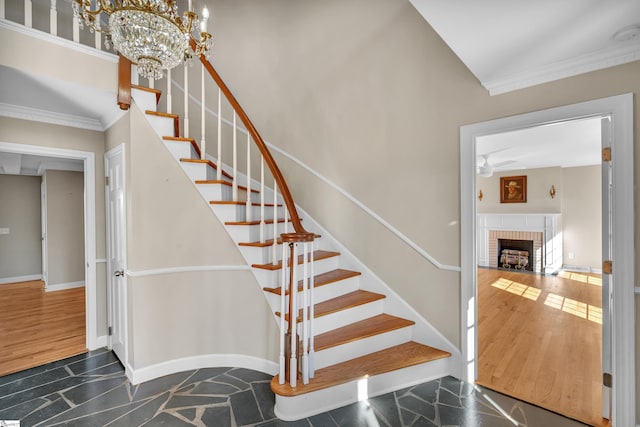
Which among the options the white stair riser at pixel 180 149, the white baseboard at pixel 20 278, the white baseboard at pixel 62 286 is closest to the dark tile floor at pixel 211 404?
the white stair riser at pixel 180 149

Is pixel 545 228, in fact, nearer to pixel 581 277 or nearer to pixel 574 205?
pixel 574 205

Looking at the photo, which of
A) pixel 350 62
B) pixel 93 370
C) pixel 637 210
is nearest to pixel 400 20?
pixel 350 62

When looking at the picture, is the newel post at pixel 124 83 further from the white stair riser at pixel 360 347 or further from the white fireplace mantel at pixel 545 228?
the white fireplace mantel at pixel 545 228

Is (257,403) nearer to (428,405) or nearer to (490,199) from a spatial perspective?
(428,405)

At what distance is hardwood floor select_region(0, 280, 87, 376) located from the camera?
2.88 metres

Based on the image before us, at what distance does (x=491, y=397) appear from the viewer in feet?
7.07

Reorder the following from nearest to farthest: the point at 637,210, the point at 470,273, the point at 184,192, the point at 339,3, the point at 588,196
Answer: the point at 637,210
the point at 470,273
the point at 184,192
the point at 339,3
the point at 588,196

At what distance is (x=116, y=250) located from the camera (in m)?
2.88

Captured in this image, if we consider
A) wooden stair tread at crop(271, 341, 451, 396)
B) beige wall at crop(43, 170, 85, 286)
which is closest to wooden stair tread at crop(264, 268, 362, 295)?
wooden stair tread at crop(271, 341, 451, 396)

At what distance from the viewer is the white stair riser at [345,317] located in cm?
239

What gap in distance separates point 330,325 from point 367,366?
1.36ft

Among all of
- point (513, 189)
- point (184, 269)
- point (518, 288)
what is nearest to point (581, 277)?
point (518, 288)

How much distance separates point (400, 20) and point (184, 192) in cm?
248

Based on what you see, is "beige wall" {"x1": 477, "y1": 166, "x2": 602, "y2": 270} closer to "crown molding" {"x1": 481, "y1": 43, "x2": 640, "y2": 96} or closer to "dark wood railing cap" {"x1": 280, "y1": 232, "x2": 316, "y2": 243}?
"crown molding" {"x1": 481, "y1": 43, "x2": 640, "y2": 96}
